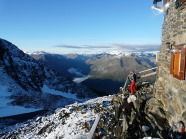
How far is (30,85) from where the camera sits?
5703 cm

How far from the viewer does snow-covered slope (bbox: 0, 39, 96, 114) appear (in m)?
45.0

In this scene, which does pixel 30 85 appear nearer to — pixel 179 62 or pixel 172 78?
A: pixel 172 78

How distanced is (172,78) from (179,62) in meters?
1.47

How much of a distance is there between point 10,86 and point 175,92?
48569 millimetres

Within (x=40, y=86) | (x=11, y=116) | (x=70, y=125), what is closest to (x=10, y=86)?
(x=40, y=86)

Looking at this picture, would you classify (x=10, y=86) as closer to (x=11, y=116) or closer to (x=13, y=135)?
(x=11, y=116)

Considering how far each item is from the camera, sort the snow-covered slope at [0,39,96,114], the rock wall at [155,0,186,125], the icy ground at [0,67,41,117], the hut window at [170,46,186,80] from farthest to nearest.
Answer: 1. the snow-covered slope at [0,39,96,114]
2. the icy ground at [0,67,41,117]
3. the rock wall at [155,0,186,125]
4. the hut window at [170,46,186,80]

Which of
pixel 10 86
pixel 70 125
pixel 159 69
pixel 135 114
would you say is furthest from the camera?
pixel 10 86

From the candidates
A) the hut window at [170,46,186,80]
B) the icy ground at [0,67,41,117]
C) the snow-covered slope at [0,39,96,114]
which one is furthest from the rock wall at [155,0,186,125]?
the snow-covered slope at [0,39,96,114]

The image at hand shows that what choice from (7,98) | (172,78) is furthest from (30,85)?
(172,78)

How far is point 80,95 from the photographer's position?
58875mm

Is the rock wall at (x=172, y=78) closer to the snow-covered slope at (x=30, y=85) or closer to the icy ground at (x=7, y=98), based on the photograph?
the icy ground at (x=7, y=98)

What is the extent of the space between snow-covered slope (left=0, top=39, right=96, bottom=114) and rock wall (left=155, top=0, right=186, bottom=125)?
35.1 m

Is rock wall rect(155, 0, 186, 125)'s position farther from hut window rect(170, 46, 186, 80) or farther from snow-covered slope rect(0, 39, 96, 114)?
snow-covered slope rect(0, 39, 96, 114)
